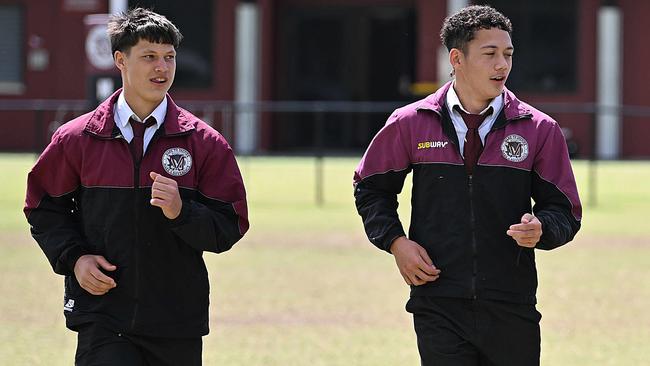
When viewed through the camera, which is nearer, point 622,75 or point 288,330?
point 288,330

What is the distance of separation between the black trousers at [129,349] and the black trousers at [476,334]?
35.2 inches

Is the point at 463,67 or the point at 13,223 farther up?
the point at 463,67

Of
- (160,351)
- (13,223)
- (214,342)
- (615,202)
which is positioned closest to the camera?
(160,351)

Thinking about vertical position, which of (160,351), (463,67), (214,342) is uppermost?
(463,67)

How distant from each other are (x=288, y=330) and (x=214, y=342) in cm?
66

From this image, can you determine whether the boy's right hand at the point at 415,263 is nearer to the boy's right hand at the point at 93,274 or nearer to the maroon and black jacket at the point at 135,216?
the maroon and black jacket at the point at 135,216

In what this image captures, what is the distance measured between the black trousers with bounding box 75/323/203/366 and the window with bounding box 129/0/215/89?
87.2ft

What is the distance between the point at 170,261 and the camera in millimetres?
5059

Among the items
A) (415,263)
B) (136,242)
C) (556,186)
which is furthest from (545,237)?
(136,242)

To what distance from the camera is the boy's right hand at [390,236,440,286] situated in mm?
5059

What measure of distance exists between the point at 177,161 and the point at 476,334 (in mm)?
1288

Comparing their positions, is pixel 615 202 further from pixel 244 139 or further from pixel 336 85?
pixel 336 85

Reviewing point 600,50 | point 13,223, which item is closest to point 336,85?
point 600,50

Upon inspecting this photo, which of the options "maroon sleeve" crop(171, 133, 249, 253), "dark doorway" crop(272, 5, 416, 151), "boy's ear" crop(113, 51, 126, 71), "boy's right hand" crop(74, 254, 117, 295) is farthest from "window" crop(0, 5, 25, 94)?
"boy's right hand" crop(74, 254, 117, 295)
